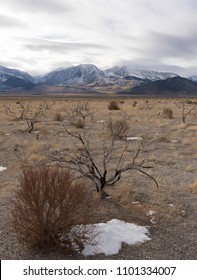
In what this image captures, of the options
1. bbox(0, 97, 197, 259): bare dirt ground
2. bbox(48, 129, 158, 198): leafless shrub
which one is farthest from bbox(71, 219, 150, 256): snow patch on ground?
bbox(48, 129, 158, 198): leafless shrub

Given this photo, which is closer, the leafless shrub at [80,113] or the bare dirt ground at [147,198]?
the bare dirt ground at [147,198]

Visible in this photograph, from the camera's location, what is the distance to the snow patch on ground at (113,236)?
18.6ft

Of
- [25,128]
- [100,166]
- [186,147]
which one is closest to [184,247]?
[100,166]

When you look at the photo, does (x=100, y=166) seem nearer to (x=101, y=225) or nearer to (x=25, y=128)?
(x=101, y=225)

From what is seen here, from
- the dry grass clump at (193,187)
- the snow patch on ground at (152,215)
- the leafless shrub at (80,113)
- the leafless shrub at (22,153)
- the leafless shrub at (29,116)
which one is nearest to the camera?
the snow patch on ground at (152,215)

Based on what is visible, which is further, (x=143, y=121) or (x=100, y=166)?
(x=143, y=121)

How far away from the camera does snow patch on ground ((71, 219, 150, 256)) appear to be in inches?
223

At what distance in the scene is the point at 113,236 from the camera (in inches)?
240

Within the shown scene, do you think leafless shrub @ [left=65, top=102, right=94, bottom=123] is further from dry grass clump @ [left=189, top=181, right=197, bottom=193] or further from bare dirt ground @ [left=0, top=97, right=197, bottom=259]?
dry grass clump @ [left=189, top=181, right=197, bottom=193]

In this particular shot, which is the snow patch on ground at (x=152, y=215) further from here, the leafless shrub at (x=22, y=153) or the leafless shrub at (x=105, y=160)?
the leafless shrub at (x=22, y=153)

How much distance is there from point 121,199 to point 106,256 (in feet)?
7.80

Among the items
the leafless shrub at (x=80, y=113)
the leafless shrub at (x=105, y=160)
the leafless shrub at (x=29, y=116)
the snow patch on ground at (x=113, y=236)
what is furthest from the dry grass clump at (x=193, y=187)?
the leafless shrub at (x=80, y=113)
